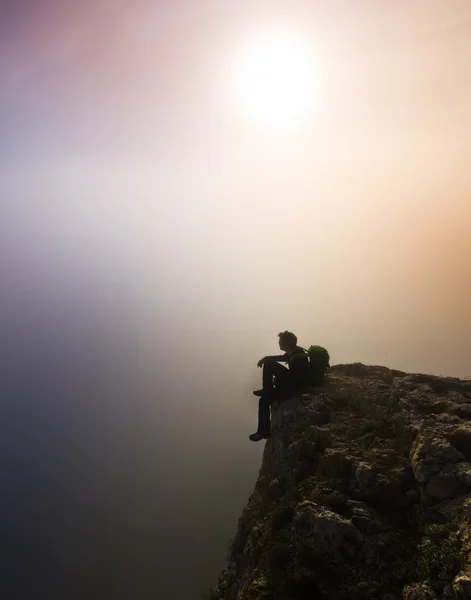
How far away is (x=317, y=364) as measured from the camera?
39.7 ft

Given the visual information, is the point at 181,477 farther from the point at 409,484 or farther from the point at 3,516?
the point at 409,484

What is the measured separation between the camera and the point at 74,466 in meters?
149

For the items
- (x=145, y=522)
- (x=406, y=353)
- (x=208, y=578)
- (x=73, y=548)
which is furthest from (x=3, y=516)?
(x=406, y=353)

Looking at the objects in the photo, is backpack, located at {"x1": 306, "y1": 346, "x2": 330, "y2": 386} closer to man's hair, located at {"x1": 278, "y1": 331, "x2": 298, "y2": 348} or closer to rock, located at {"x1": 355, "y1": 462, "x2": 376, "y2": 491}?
man's hair, located at {"x1": 278, "y1": 331, "x2": 298, "y2": 348}

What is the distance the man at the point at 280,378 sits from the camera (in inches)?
465

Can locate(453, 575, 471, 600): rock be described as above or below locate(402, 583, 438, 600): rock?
above

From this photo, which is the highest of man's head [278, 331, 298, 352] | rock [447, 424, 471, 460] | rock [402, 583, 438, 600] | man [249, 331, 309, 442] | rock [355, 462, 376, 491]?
man's head [278, 331, 298, 352]

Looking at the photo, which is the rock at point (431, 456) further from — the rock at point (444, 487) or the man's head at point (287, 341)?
the man's head at point (287, 341)

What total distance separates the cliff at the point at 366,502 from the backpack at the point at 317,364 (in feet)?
3.15

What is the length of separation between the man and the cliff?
723 millimetres

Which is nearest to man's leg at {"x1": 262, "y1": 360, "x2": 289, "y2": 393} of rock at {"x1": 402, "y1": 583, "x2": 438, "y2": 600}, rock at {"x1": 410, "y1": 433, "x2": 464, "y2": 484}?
rock at {"x1": 410, "y1": 433, "x2": 464, "y2": 484}

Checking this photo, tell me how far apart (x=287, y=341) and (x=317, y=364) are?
119cm

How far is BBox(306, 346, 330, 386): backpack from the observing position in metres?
12.0

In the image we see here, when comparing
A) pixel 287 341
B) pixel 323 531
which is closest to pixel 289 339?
pixel 287 341
